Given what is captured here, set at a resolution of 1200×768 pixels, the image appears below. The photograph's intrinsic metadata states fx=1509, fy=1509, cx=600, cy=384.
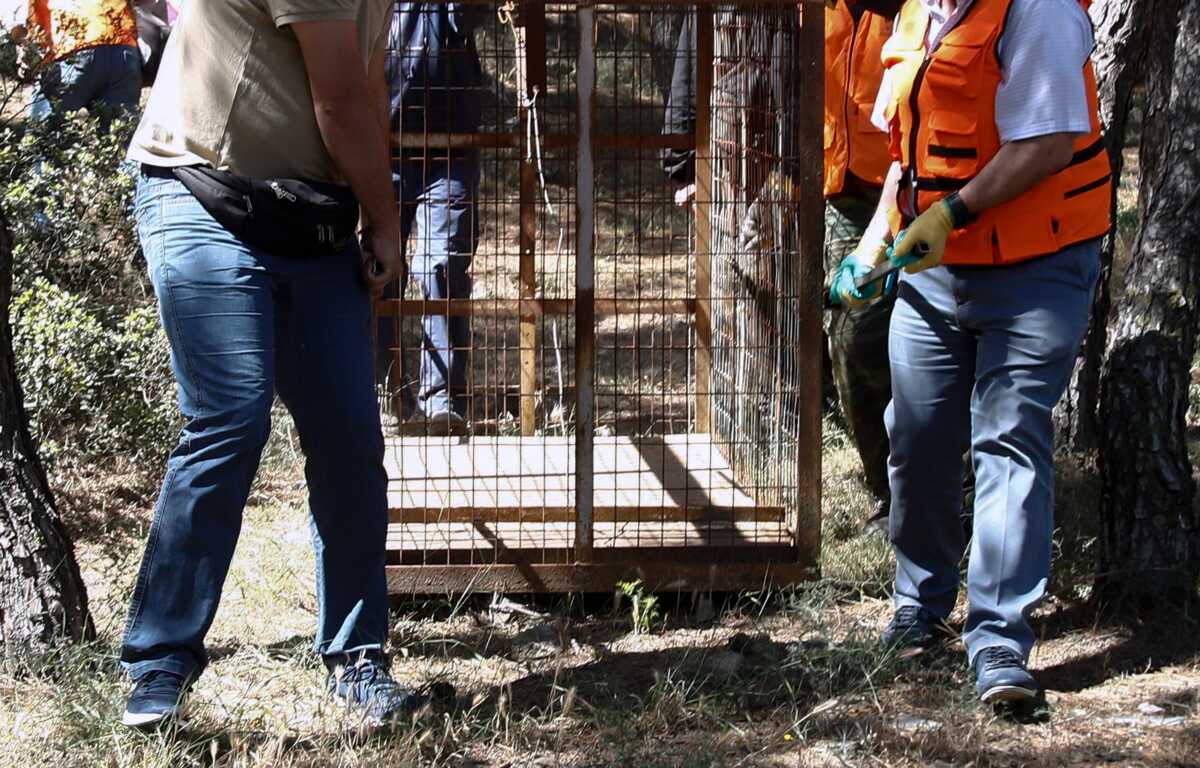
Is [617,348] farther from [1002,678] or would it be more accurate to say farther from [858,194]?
[1002,678]

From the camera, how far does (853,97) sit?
16.6 ft

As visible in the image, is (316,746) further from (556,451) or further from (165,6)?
(165,6)

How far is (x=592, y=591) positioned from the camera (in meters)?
4.57

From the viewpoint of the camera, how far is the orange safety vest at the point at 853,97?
498 cm

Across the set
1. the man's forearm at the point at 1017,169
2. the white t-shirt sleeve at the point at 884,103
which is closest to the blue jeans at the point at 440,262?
the white t-shirt sleeve at the point at 884,103

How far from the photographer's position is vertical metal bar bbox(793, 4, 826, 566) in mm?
4332

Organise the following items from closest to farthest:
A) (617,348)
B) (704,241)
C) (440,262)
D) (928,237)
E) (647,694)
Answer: (928,237)
(647,694)
(617,348)
(704,241)
(440,262)

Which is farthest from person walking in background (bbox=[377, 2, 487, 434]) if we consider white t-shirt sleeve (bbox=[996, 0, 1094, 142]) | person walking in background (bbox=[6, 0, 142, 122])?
white t-shirt sleeve (bbox=[996, 0, 1094, 142])

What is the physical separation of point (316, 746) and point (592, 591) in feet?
4.35

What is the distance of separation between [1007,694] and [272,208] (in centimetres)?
206

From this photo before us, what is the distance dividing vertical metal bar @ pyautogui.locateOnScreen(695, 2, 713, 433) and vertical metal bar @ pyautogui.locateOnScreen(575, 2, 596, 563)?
3.54 feet

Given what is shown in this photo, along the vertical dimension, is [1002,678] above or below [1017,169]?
below

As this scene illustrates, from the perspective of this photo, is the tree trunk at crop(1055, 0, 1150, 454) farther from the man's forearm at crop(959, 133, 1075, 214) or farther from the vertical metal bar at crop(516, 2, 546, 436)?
the vertical metal bar at crop(516, 2, 546, 436)

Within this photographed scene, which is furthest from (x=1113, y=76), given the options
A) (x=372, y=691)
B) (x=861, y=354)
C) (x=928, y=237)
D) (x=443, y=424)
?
(x=372, y=691)
